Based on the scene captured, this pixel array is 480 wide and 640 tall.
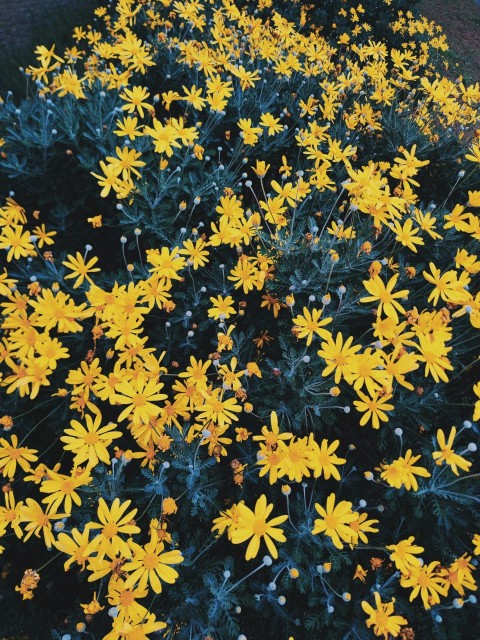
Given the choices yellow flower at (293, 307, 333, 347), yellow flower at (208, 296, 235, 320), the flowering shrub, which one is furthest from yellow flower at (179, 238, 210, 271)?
yellow flower at (293, 307, 333, 347)

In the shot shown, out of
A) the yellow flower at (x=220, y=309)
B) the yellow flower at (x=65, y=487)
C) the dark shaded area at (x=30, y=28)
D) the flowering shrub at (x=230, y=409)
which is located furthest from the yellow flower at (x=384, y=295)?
the dark shaded area at (x=30, y=28)

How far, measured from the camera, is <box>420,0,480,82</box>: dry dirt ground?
10.5 m

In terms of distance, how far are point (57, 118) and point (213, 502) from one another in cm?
253

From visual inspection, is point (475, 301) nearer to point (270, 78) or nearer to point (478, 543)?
point (478, 543)

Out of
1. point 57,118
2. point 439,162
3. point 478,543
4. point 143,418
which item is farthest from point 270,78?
point 478,543

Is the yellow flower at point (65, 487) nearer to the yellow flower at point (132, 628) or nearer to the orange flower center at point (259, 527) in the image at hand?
the yellow flower at point (132, 628)

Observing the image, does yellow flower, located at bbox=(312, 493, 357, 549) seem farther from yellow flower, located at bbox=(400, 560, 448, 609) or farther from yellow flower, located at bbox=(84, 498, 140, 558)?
yellow flower, located at bbox=(84, 498, 140, 558)

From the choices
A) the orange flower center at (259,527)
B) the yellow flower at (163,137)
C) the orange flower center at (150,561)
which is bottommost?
the orange flower center at (150,561)

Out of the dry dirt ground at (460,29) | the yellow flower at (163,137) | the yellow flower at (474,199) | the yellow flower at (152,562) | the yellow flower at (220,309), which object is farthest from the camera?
the dry dirt ground at (460,29)

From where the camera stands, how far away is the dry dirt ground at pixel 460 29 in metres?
10.5

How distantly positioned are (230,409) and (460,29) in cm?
1569

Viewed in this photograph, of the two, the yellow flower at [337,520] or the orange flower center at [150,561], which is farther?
the yellow flower at [337,520]

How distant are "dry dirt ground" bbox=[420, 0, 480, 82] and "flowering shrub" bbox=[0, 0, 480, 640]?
32.5ft

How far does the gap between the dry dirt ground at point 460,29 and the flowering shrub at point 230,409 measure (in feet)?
32.5
